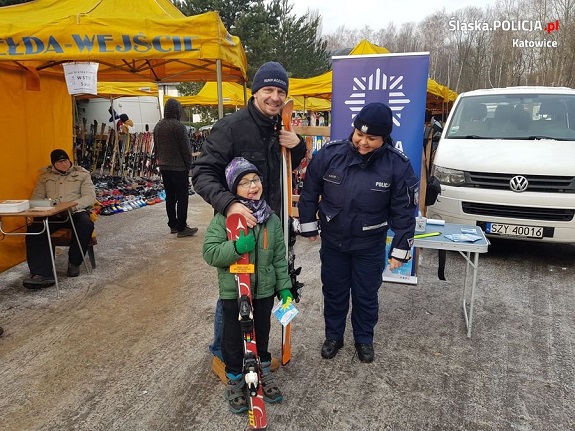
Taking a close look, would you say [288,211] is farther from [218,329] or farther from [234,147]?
[218,329]

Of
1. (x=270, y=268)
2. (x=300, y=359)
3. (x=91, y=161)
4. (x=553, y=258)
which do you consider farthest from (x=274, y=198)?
(x=91, y=161)

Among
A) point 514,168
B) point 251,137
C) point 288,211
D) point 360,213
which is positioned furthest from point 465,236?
point 251,137

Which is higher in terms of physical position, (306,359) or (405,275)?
(405,275)

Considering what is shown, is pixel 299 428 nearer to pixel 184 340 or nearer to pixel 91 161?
pixel 184 340

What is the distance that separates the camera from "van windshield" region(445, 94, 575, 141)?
521cm

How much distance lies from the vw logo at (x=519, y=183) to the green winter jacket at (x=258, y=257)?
10.8 ft

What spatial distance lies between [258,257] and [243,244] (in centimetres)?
18

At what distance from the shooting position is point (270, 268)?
2441mm

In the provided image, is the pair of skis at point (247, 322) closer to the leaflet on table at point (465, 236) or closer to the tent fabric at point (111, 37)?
the leaflet on table at point (465, 236)

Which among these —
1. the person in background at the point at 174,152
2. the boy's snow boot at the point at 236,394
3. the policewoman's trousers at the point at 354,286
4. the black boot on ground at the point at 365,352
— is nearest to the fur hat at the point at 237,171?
the policewoman's trousers at the point at 354,286

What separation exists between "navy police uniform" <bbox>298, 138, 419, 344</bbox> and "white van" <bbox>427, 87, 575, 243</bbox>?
2344 mm

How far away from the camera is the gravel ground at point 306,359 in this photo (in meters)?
2.45

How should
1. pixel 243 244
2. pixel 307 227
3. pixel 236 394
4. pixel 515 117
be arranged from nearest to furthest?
pixel 243 244 < pixel 236 394 < pixel 307 227 < pixel 515 117

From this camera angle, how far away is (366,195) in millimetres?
2709
